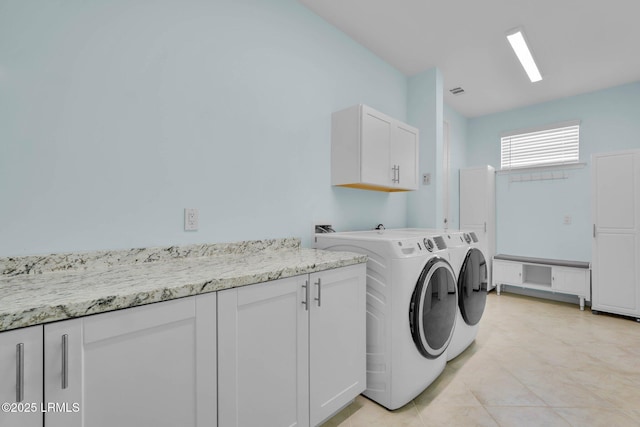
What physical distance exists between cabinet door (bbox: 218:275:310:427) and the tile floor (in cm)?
52

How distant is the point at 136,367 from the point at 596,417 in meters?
2.33

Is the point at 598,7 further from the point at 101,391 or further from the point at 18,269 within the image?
the point at 18,269

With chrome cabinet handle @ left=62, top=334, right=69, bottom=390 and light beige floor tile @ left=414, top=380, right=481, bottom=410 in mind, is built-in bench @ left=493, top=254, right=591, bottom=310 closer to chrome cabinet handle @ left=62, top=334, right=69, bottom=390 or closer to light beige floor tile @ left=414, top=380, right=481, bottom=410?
light beige floor tile @ left=414, top=380, right=481, bottom=410

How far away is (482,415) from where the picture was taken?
1675mm

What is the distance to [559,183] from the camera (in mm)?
4066

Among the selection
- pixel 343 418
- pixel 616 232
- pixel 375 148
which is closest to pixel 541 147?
pixel 616 232

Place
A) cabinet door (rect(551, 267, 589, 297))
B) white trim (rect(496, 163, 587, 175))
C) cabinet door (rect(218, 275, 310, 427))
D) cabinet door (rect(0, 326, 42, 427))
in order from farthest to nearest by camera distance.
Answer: white trim (rect(496, 163, 587, 175)), cabinet door (rect(551, 267, 589, 297)), cabinet door (rect(218, 275, 310, 427)), cabinet door (rect(0, 326, 42, 427))

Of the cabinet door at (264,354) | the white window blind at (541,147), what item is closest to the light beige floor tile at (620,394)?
the cabinet door at (264,354)

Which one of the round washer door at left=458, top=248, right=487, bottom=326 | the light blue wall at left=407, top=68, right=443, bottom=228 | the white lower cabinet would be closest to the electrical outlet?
the white lower cabinet

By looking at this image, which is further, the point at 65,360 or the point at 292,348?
the point at 292,348

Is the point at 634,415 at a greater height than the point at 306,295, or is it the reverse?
the point at 306,295

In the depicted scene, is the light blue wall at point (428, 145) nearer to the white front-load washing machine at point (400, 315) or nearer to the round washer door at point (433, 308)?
the round washer door at point (433, 308)

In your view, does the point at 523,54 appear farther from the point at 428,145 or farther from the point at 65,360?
the point at 65,360

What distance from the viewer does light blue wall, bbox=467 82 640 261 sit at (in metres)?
3.67
